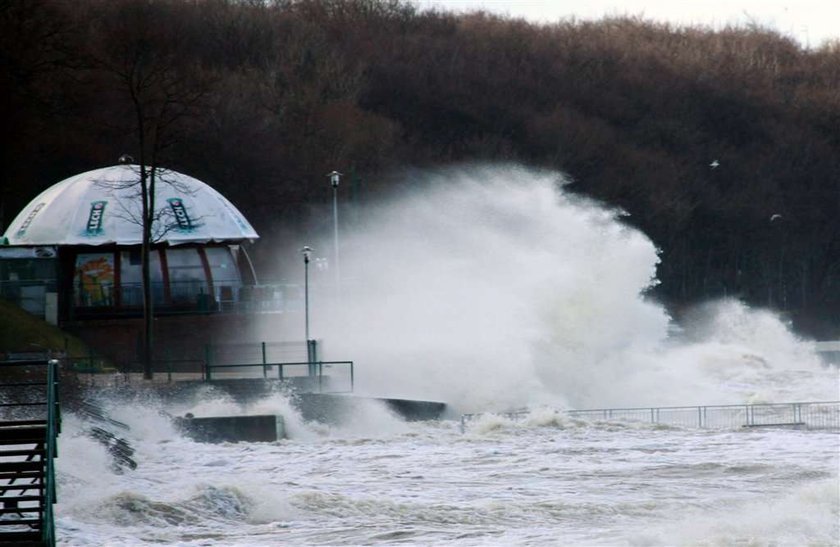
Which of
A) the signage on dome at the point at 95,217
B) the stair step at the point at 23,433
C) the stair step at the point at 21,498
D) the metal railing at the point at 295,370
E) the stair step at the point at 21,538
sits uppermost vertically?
the signage on dome at the point at 95,217

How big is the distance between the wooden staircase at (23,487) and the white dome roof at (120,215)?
2921cm

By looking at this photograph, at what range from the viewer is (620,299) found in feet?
179

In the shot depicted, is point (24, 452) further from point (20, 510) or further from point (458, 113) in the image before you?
point (458, 113)

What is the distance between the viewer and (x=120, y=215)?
54.5 metres

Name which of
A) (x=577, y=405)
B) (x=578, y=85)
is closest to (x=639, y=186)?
(x=578, y=85)

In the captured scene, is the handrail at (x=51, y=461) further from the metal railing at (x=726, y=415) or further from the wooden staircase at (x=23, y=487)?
the metal railing at (x=726, y=415)

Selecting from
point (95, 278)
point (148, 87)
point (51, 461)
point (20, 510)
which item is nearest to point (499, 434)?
point (51, 461)

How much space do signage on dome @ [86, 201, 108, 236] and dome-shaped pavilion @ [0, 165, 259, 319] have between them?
0.03 metres

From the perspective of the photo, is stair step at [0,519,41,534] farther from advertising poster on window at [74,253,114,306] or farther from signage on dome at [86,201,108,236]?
signage on dome at [86,201,108,236]

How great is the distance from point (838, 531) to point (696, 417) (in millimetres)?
18569

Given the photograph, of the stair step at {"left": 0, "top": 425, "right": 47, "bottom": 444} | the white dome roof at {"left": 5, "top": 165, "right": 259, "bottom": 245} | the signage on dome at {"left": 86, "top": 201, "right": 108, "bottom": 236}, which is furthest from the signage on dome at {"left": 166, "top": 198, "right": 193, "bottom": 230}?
the stair step at {"left": 0, "top": 425, "right": 47, "bottom": 444}

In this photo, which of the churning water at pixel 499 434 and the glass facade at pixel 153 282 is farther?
the glass facade at pixel 153 282

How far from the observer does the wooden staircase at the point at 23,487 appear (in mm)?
20906

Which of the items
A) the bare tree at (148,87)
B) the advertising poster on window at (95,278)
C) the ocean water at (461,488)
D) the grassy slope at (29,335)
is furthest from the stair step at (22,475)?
the advertising poster on window at (95,278)
